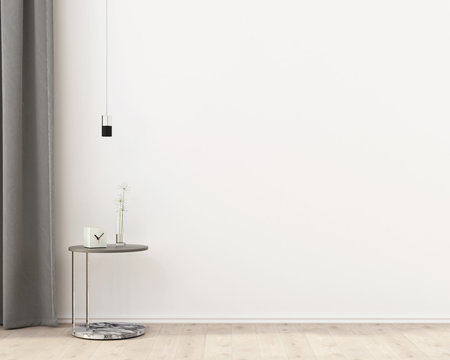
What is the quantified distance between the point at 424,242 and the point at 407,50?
1.15 metres

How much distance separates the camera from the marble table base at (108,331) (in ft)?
12.5

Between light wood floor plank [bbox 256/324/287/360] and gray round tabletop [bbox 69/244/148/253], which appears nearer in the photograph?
light wood floor plank [bbox 256/324/287/360]

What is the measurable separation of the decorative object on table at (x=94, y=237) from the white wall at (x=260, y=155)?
372 millimetres

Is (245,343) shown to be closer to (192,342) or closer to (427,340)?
(192,342)

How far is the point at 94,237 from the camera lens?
393 centimetres

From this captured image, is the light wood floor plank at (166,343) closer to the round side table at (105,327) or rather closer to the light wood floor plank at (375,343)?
the round side table at (105,327)

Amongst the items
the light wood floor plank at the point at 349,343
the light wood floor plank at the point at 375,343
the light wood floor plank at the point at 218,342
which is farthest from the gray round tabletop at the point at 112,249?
the light wood floor plank at the point at 375,343

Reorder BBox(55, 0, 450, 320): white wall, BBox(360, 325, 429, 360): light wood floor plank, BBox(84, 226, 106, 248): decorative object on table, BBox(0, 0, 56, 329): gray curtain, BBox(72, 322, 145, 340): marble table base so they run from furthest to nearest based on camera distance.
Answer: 1. BBox(55, 0, 450, 320): white wall
2. BBox(0, 0, 56, 329): gray curtain
3. BBox(84, 226, 106, 248): decorative object on table
4. BBox(72, 322, 145, 340): marble table base
5. BBox(360, 325, 429, 360): light wood floor plank

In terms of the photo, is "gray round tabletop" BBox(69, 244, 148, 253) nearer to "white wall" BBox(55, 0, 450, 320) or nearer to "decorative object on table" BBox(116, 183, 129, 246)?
"decorative object on table" BBox(116, 183, 129, 246)

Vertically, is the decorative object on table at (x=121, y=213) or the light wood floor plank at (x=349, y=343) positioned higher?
the decorative object on table at (x=121, y=213)

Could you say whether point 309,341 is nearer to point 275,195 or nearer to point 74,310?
point 275,195

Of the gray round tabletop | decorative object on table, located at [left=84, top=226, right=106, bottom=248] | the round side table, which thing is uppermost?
decorative object on table, located at [left=84, top=226, right=106, bottom=248]

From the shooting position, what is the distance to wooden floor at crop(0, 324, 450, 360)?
11.4 feet

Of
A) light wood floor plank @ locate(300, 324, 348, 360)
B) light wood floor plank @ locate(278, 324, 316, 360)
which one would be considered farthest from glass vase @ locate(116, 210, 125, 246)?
light wood floor plank @ locate(300, 324, 348, 360)
